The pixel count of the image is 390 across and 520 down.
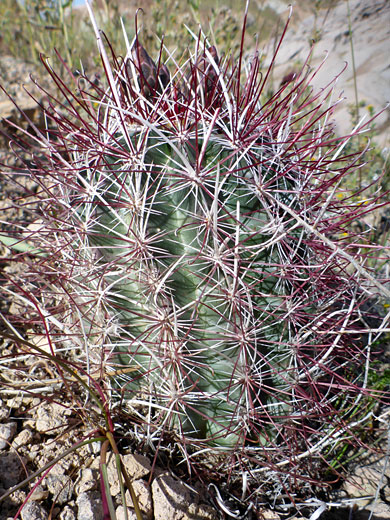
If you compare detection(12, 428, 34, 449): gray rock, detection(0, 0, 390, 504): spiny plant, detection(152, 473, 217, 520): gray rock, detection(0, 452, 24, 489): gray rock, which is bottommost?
detection(152, 473, 217, 520): gray rock

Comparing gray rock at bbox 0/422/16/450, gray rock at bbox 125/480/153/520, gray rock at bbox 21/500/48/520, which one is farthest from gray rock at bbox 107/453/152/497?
gray rock at bbox 0/422/16/450

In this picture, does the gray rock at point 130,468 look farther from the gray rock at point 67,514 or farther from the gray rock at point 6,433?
the gray rock at point 6,433

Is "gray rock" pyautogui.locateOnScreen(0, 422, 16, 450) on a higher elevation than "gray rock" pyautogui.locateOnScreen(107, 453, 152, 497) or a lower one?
higher

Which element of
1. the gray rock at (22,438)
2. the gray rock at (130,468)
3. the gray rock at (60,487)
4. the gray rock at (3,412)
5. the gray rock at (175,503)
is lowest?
the gray rock at (175,503)

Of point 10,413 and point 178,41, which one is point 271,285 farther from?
point 178,41

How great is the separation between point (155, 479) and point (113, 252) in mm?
692

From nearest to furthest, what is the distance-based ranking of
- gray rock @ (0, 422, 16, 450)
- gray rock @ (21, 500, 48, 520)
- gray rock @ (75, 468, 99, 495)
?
gray rock @ (21, 500, 48, 520)
gray rock @ (75, 468, 99, 495)
gray rock @ (0, 422, 16, 450)

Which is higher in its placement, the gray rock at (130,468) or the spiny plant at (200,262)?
the spiny plant at (200,262)

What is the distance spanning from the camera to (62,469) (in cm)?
122

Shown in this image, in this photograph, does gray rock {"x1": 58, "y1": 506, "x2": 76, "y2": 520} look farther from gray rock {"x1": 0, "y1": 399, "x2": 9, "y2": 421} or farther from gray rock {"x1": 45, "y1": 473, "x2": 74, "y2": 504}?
gray rock {"x1": 0, "y1": 399, "x2": 9, "y2": 421}

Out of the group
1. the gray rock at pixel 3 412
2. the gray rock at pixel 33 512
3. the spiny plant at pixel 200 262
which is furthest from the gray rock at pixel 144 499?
the gray rock at pixel 3 412

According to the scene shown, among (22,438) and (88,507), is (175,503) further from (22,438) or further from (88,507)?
(22,438)

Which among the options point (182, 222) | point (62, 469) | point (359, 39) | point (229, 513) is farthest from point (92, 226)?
point (359, 39)

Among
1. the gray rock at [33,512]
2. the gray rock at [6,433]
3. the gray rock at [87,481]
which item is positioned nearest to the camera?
the gray rock at [33,512]
